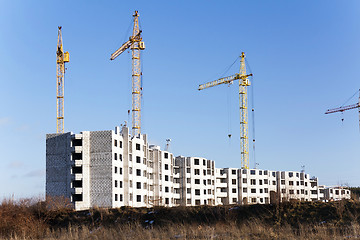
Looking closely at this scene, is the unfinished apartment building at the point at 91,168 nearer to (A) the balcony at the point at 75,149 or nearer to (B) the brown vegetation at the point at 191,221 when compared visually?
(A) the balcony at the point at 75,149

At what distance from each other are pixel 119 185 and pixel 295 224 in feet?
172

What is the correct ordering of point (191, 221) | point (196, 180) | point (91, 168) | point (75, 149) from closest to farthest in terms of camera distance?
1. point (191, 221)
2. point (75, 149)
3. point (91, 168)
4. point (196, 180)

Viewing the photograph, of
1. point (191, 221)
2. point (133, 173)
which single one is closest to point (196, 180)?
point (133, 173)

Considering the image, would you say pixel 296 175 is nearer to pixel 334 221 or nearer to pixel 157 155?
pixel 157 155

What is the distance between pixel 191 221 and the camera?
37469 millimetres

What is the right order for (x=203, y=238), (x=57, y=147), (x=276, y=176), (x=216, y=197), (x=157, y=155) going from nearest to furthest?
(x=203, y=238), (x=57, y=147), (x=157, y=155), (x=216, y=197), (x=276, y=176)

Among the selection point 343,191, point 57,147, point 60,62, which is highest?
point 60,62

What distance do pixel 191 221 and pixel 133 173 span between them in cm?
4885

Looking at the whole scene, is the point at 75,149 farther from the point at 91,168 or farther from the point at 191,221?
the point at 191,221

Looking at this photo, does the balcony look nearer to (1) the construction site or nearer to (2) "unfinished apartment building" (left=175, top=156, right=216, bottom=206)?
(1) the construction site

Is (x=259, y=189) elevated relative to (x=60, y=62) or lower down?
lower down

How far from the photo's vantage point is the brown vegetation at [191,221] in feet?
87.1

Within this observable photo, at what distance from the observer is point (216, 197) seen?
120 m

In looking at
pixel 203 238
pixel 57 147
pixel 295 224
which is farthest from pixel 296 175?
pixel 203 238
